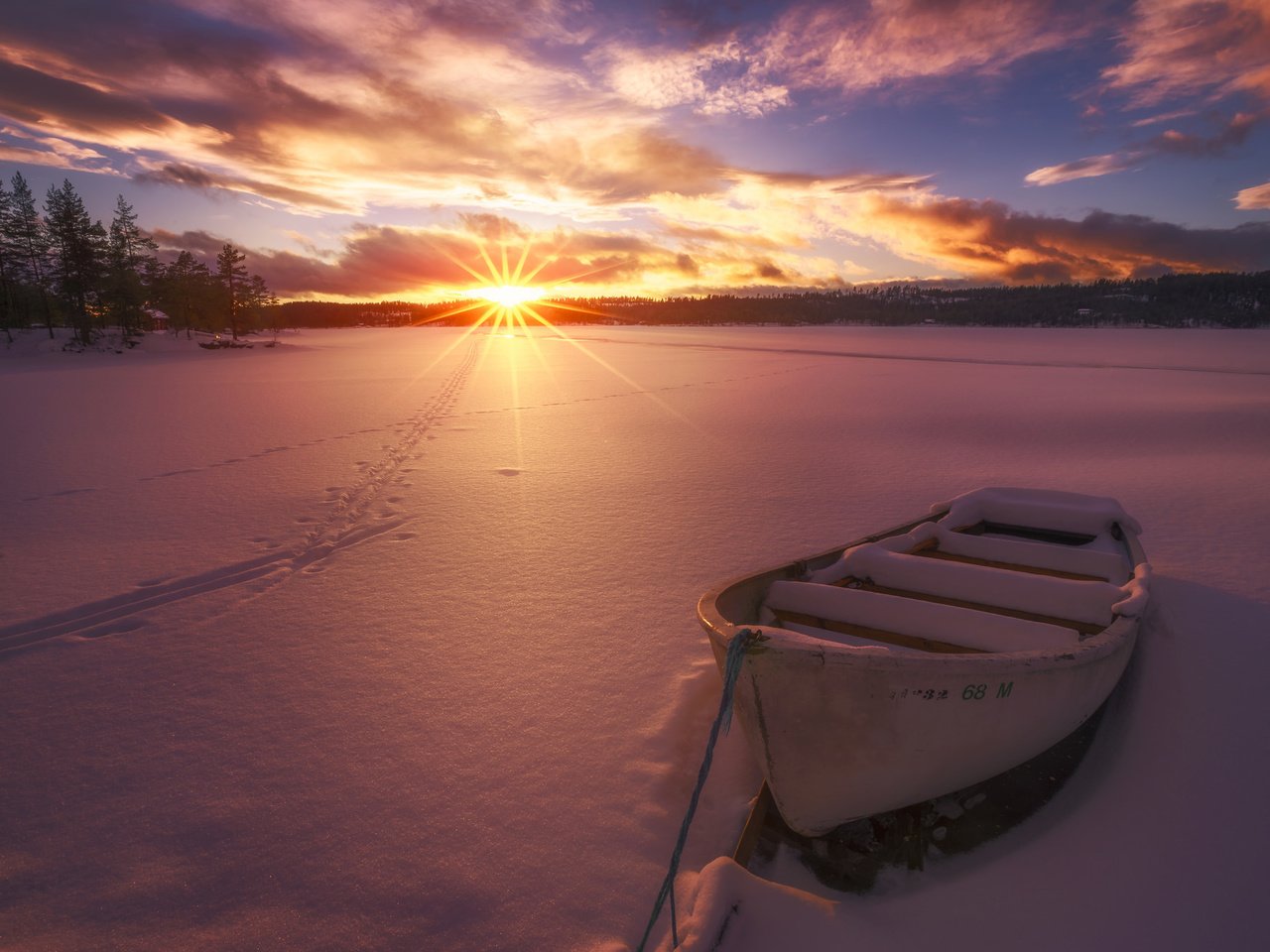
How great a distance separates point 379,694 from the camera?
460 cm

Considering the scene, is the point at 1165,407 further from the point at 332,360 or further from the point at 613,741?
the point at 332,360

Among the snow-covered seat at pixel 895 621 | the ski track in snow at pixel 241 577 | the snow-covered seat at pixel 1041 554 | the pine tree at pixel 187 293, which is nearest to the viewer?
the snow-covered seat at pixel 895 621

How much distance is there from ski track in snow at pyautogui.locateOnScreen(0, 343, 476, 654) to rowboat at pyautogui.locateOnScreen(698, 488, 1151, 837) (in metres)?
5.52

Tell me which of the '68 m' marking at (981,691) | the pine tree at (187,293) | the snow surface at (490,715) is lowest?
the snow surface at (490,715)

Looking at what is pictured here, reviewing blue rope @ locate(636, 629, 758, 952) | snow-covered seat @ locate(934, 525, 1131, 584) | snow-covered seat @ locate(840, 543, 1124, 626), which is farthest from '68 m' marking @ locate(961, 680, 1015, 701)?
snow-covered seat @ locate(934, 525, 1131, 584)

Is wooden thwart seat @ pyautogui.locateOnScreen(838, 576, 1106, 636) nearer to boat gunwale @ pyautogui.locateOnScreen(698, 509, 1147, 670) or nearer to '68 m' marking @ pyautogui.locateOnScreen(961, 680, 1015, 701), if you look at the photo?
boat gunwale @ pyautogui.locateOnScreen(698, 509, 1147, 670)

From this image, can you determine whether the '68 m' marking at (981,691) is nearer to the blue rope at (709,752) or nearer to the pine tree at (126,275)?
the blue rope at (709,752)

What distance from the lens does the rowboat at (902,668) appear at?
2.93m

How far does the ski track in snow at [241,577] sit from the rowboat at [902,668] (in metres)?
5.52

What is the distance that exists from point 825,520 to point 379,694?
6263 mm

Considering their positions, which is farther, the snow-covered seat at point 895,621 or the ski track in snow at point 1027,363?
the ski track in snow at point 1027,363

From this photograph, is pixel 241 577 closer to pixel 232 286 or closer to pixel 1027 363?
pixel 1027 363

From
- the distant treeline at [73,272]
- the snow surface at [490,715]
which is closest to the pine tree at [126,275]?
the distant treeline at [73,272]

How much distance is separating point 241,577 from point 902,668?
22.4 feet
